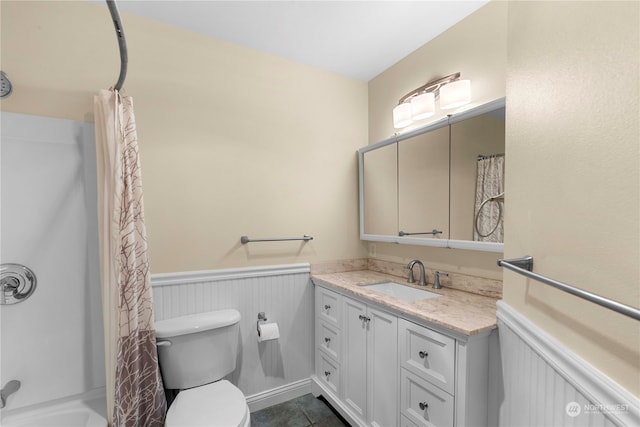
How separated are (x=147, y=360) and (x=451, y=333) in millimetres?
1505

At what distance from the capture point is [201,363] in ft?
5.32

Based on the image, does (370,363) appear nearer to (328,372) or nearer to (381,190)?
(328,372)

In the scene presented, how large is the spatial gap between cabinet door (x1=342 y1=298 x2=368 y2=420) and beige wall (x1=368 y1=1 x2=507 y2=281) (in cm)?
63

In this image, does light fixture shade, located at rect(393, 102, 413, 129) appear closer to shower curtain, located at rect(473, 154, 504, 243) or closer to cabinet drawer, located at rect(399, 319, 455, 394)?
A: shower curtain, located at rect(473, 154, 504, 243)

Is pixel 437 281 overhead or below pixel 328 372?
overhead

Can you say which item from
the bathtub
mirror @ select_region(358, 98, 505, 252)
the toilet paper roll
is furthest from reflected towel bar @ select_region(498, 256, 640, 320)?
the bathtub

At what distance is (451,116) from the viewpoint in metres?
1.68

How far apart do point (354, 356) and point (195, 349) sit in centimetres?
95

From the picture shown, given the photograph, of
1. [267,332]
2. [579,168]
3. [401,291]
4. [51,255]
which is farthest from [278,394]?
[579,168]

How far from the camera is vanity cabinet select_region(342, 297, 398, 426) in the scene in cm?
146

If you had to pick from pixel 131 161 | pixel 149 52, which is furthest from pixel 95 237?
pixel 149 52

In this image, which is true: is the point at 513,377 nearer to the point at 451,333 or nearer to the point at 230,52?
the point at 451,333

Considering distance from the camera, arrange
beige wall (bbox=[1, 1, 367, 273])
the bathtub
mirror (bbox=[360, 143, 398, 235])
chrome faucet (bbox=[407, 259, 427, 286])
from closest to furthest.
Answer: the bathtub → beige wall (bbox=[1, 1, 367, 273]) → chrome faucet (bbox=[407, 259, 427, 286]) → mirror (bbox=[360, 143, 398, 235])

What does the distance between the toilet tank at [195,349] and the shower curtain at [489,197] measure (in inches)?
61.1
